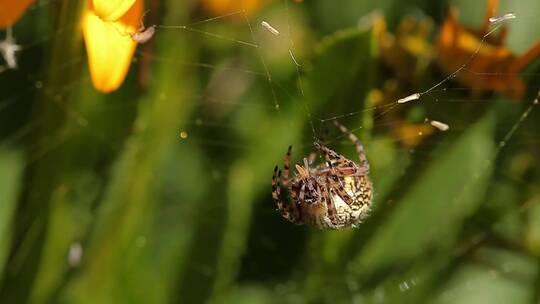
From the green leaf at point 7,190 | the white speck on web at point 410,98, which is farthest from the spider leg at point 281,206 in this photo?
the green leaf at point 7,190

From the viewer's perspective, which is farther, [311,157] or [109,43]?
[311,157]

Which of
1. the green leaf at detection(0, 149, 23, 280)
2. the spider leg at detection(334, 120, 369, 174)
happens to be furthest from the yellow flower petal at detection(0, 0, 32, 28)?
the spider leg at detection(334, 120, 369, 174)

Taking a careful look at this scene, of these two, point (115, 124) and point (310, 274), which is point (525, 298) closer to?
point (310, 274)

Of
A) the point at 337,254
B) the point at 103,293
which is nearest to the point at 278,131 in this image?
the point at 337,254

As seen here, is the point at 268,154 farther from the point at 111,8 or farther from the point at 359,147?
the point at 111,8

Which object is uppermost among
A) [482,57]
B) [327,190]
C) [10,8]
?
[10,8]

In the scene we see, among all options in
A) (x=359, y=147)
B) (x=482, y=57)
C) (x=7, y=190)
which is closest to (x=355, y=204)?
(x=359, y=147)
